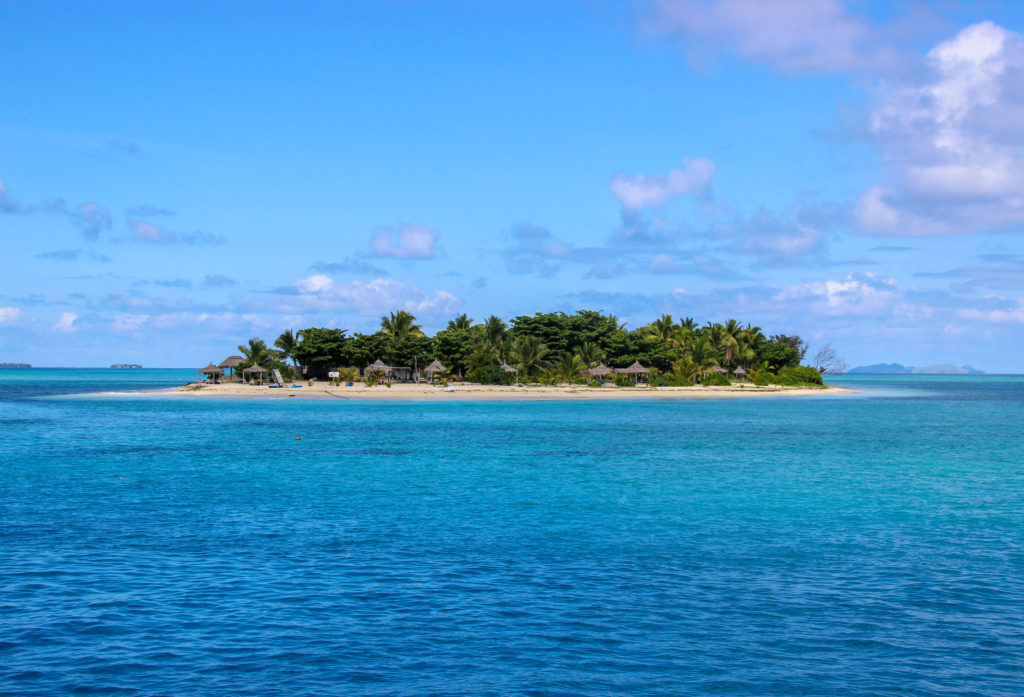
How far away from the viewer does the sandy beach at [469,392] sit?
83312mm

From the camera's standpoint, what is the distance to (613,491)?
76.0 ft

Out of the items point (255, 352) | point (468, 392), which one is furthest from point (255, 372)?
point (468, 392)

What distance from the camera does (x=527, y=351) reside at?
94.3 m

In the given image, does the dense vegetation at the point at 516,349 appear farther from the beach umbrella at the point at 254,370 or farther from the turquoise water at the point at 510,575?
the turquoise water at the point at 510,575

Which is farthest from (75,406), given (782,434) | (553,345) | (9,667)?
(9,667)

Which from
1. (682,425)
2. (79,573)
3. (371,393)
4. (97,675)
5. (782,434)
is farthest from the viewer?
(371,393)

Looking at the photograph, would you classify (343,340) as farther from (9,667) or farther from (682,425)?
(9,667)

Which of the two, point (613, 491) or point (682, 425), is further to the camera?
point (682, 425)

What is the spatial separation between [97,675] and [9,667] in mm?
1187

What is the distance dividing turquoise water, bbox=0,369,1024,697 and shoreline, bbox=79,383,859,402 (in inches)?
2033

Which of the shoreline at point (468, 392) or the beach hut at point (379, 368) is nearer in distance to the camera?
the shoreline at point (468, 392)

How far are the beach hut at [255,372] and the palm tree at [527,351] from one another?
31.0m

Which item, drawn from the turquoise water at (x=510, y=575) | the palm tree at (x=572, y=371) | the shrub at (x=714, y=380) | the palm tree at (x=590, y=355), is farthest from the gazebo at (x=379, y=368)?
the turquoise water at (x=510, y=575)

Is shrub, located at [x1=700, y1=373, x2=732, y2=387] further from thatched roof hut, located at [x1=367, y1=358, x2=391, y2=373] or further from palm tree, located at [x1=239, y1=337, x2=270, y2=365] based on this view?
palm tree, located at [x1=239, y1=337, x2=270, y2=365]
